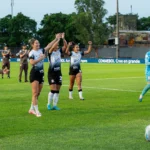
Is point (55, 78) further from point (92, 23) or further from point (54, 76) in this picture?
point (92, 23)

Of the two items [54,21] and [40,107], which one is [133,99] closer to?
[40,107]

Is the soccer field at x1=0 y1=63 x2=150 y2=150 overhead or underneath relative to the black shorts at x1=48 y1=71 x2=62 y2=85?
underneath

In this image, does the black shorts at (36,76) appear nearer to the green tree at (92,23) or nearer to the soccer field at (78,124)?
the soccer field at (78,124)

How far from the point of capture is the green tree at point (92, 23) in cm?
8856

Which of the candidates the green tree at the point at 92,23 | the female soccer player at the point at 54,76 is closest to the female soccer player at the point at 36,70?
the female soccer player at the point at 54,76

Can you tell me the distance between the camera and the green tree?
8856 centimetres

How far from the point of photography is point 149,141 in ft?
32.2

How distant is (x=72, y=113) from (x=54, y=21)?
84.5 meters

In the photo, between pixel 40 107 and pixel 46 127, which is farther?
pixel 40 107

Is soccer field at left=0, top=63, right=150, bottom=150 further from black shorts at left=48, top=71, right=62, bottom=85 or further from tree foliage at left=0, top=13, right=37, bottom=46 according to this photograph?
tree foliage at left=0, top=13, right=37, bottom=46

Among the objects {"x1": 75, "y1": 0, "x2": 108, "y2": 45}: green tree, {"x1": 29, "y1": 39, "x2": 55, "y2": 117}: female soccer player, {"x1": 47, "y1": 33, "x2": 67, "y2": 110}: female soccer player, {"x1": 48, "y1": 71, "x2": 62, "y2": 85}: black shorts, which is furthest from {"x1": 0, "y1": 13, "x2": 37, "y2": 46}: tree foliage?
{"x1": 29, "y1": 39, "x2": 55, "y2": 117}: female soccer player

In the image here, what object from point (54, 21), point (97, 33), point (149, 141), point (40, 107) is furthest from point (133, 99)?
→ point (54, 21)

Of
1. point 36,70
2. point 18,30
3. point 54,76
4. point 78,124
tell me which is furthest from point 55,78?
point 18,30

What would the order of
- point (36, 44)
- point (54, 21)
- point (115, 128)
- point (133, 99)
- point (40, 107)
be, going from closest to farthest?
point (115, 128) → point (36, 44) → point (40, 107) → point (133, 99) → point (54, 21)
